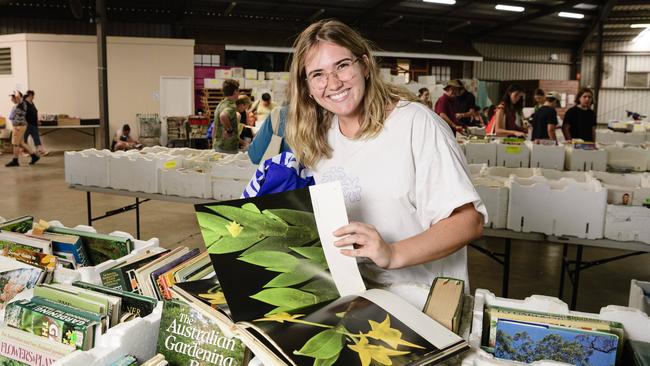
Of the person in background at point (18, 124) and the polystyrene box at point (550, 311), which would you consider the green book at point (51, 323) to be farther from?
the person in background at point (18, 124)

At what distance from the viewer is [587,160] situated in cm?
482

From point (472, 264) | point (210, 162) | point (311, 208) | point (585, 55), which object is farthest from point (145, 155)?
point (585, 55)

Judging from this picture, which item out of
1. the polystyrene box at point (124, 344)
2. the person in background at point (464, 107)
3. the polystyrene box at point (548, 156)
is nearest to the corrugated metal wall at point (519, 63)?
the person in background at point (464, 107)

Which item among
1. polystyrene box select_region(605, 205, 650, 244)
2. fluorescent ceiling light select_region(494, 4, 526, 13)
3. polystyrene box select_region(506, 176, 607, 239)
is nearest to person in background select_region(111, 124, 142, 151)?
polystyrene box select_region(506, 176, 607, 239)

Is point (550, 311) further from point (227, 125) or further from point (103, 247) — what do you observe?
point (227, 125)

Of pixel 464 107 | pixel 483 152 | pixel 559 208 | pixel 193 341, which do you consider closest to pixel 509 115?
pixel 483 152

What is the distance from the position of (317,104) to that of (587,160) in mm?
4050

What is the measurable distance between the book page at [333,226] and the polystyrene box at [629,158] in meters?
4.59

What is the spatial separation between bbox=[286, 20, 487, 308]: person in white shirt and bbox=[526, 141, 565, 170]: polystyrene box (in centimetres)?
389

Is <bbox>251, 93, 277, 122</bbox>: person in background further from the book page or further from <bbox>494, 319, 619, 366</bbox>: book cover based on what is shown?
<bbox>494, 319, 619, 366</bbox>: book cover

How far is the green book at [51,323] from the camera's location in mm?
988

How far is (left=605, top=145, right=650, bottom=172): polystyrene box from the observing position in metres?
4.98

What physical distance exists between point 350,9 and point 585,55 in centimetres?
1134

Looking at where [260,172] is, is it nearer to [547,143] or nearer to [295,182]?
[295,182]
